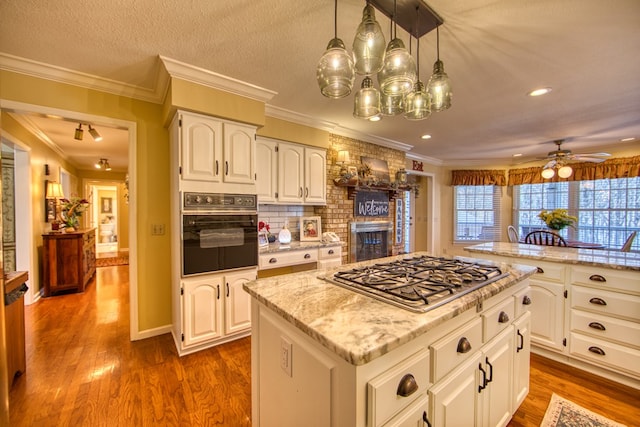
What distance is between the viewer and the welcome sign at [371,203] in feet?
14.1

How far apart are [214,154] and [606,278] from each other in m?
3.34

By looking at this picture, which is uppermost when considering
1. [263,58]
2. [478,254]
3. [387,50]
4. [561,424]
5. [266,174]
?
[263,58]

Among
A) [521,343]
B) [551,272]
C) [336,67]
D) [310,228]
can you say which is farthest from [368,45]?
[310,228]

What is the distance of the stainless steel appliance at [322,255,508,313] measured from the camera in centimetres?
114

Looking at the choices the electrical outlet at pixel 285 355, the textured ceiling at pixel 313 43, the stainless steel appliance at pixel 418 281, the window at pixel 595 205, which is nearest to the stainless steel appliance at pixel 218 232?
the textured ceiling at pixel 313 43

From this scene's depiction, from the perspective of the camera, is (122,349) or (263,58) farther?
(122,349)

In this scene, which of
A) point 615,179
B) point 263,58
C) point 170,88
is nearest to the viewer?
point 263,58

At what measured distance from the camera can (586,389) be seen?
2035 mm

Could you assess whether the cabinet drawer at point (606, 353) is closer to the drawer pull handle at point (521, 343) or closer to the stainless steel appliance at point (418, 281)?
the drawer pull handle at point (521, 343)

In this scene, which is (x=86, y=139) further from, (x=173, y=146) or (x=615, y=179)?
(x=615, y=179)

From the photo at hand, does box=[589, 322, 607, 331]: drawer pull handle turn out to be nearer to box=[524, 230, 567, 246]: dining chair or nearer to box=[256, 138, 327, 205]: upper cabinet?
box=[524, 230, 567, 246]: dining chair

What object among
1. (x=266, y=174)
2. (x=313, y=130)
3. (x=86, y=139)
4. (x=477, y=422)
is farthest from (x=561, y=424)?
(x=86, y=139)

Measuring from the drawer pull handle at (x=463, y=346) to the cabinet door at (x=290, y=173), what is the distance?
2.61 meters

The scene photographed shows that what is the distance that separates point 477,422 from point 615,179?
6.08m
